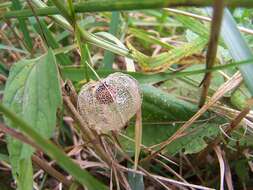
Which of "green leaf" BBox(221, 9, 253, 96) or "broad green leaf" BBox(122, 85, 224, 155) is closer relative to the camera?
"green leaf" BBox(221, 9, 253, 96)

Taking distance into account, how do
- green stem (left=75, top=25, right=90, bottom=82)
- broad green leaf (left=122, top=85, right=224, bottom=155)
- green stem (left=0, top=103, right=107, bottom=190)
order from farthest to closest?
1. broad green leaf (left=122, top=85, right=224, bottom=155)
2. green stem (left=75, top=25, right=90, bottom=82)
3. green stem (left=0, top=103, right=107, bottom=190)

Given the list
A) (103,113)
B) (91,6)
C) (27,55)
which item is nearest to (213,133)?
(103,113)

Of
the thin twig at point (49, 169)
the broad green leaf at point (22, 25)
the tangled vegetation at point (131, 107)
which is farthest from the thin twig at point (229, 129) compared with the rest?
the broad green leaf at point (22, 25)

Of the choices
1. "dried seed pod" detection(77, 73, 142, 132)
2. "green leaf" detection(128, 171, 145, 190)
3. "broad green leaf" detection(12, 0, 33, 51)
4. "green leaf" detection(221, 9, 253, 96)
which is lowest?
"green leaf" detection(128, 171, 145, 190)

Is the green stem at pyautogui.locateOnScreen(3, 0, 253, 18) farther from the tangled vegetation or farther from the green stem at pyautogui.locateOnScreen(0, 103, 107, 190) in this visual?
the green stem at pyautogui.locateOnScreen(0, 103, 107, 190)

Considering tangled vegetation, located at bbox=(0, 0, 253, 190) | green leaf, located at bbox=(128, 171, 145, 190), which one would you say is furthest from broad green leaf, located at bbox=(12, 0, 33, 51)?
green leaf, located at bbox=(128, 171, 145, 190)

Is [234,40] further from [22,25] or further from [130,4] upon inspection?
[22,25]
